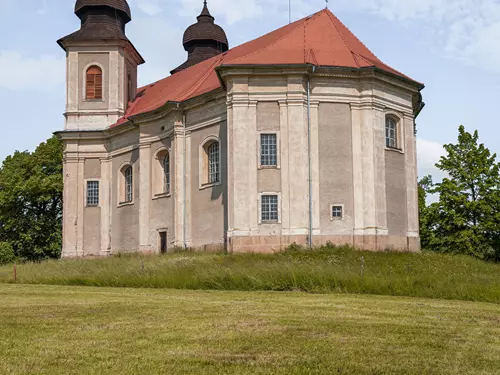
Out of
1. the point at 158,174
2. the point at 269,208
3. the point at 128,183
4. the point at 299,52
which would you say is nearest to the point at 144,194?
the point at 158,174

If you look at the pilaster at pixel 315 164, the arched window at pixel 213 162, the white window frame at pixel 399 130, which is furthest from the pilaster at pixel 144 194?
the white window frame at pixel 399 130

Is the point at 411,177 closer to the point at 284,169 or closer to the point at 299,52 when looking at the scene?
the point at 284,169

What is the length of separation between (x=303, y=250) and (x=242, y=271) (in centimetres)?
777

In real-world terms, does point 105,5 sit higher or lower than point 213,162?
higher

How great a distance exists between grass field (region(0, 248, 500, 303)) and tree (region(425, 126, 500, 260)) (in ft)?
38.5

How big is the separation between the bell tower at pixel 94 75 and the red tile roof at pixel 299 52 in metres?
2.29

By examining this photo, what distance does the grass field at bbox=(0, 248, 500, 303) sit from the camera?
17125 mm

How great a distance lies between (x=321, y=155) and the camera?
2902 cm

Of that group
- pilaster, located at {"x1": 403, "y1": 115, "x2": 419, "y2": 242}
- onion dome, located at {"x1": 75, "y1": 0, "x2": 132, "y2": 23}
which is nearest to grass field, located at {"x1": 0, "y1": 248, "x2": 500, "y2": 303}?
pilaster, located at {"x1": 403, "y1": 115, "x2": 419, "y2": 242}

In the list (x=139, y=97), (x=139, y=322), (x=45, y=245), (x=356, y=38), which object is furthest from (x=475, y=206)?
(x=139, y=322)

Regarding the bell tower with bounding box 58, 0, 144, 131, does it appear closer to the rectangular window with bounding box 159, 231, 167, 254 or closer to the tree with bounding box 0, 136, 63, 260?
the tree with bounding box 0, 136, 63, 260

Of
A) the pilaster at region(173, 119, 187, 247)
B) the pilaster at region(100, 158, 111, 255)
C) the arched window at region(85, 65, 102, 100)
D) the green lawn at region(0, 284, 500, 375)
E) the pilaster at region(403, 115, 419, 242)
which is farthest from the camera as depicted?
the arched window at region(85, 65, 102, 100)

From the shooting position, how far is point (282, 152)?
2880 centimetres

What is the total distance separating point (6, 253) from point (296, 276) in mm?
29961
